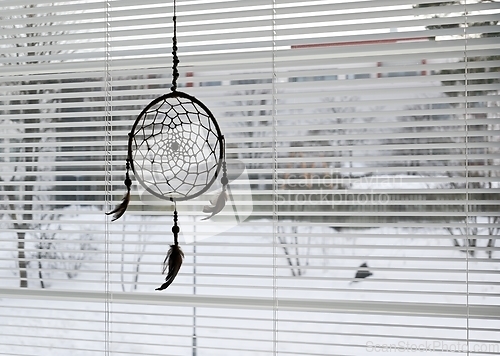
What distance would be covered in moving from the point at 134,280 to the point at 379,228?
79cm

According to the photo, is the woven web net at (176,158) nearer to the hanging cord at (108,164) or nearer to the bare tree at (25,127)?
the hanging cord at (108,164)

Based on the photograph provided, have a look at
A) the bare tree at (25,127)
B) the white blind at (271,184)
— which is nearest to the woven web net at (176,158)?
the white blind at (271,184)

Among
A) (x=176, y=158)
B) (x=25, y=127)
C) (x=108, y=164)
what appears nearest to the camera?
(x=176, y=158)

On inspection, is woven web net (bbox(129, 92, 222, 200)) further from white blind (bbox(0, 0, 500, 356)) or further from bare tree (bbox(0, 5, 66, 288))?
bare tree (bbox(0, 5, 66, 288))

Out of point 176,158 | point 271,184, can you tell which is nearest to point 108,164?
point 176,158

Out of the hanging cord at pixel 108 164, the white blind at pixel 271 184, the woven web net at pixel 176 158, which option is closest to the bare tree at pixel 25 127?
the white blind at pixel 271 184

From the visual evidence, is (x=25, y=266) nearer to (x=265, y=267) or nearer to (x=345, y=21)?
(x=265, y=267)

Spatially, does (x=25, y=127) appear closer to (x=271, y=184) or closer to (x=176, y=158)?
(x=176, y=158)

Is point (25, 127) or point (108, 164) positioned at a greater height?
point (25, 127)

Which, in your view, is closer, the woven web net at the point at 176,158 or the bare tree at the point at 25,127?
the woven web net at the point at 176,158

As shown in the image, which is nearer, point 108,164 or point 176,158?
point 176,158

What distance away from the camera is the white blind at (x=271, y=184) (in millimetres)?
1587

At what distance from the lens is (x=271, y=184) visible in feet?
5.65

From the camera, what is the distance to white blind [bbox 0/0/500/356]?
1.59 m
